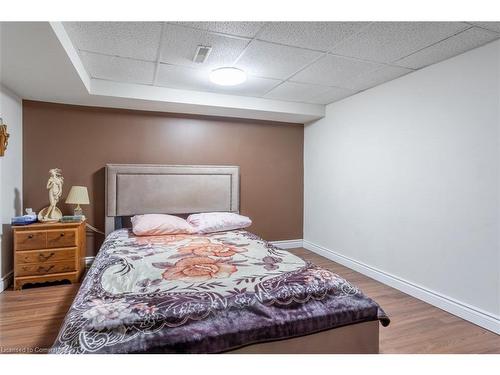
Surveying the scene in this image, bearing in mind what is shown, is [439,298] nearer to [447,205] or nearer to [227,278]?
[447,205]

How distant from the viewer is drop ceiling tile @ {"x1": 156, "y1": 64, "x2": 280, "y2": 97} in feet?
9.55

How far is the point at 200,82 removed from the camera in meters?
3.24

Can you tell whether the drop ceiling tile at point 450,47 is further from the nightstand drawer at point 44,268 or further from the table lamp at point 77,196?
the nightstand drawer at point 44,268

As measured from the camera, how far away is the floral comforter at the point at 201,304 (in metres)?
1.29

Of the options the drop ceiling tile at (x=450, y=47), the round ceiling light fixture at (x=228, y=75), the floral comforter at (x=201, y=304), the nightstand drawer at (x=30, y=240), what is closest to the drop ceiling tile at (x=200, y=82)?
the round ceiling light fixture at (x=228, y=75)

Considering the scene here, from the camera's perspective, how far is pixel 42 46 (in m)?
2.01

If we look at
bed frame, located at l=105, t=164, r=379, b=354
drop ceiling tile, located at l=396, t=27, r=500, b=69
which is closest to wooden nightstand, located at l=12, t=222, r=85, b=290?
bed frame, located at l=105, t=164, r=379, b=354

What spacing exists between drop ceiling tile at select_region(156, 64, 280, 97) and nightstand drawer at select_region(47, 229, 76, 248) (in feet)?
6.30

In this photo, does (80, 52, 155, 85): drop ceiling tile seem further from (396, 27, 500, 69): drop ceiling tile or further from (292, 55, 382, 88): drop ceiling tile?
(396, 27, 500, 69): drop ceiling tile

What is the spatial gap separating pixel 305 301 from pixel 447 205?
1.77m

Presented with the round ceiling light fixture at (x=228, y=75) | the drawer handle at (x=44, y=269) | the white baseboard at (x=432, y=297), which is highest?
the round ceiling light fixture at (x=228, y=75)

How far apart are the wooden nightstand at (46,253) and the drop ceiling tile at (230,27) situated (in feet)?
7.89

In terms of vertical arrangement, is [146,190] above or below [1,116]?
below
